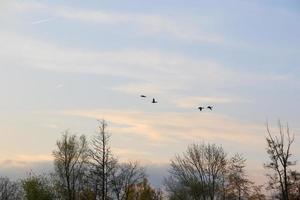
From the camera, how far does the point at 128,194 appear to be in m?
63.6

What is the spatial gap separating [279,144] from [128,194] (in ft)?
77.9

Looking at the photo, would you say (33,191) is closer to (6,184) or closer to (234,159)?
(234,159)

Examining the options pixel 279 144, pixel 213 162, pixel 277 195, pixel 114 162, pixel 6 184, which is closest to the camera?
pixel 279 144

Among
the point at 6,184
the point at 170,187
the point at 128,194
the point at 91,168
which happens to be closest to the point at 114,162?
the point at 91,168

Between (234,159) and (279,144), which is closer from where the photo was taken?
(279,144)

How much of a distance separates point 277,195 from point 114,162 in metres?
14.8

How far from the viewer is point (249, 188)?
205 ft

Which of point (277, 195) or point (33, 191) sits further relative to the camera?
point (33, 191)

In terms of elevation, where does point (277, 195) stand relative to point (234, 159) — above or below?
below

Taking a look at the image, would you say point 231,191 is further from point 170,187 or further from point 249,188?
point 170,187

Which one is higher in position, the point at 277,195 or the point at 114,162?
the point at 114,162

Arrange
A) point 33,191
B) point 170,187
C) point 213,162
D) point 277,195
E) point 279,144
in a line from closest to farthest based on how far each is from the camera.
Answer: point 279,144
point 277,195
point 33,191
point 213,162
point 170,187

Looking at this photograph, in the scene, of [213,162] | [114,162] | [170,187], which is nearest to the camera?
[114,162]

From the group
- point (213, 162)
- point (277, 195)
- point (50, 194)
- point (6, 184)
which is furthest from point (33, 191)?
point (6, 184)
